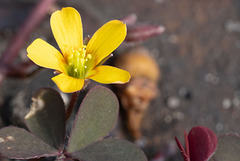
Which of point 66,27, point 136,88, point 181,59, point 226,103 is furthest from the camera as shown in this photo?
point 181,59

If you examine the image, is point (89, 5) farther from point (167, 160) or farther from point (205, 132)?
point (205, 132)

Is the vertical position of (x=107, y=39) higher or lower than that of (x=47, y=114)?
higher

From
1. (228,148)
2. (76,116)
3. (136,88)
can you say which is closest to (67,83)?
(76,116)

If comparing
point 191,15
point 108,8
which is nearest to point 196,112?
point 191,15

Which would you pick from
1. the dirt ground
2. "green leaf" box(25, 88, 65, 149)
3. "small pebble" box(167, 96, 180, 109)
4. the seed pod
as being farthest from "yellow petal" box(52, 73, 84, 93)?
"small pebble" box(167, 96, 180, 109)

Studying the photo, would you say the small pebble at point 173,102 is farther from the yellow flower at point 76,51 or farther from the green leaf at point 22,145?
the green leaf at point 22,145

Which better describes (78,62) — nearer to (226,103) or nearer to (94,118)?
(94,118)

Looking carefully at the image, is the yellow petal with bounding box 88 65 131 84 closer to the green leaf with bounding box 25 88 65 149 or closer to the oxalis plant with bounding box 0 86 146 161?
the oxalis plant with bounding box 0 86 146 161
